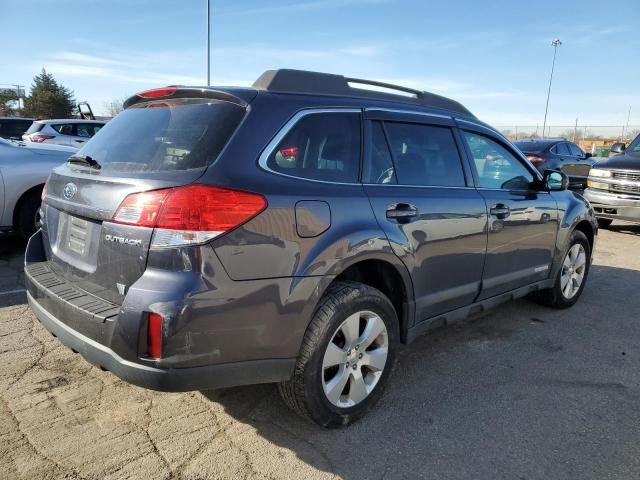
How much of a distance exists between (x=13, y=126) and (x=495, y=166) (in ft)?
55.7

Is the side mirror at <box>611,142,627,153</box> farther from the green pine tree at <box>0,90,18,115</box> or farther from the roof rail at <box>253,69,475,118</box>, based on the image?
the green pine tree at <box>0,90,18,115</box>

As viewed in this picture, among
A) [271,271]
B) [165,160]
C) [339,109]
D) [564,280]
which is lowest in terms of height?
[564,280]

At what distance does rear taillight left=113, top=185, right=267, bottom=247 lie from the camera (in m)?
2.18

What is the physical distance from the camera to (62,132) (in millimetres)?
14180

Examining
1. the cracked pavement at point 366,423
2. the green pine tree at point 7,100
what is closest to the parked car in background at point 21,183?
the cracked pavement at point 366,423

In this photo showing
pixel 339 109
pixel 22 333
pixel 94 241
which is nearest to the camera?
pixel 94 241

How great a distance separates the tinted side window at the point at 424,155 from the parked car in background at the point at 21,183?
15.6 feet

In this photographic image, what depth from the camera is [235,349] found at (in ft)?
7.58

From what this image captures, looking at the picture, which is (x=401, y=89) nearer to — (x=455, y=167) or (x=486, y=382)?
(x=455, y=167)

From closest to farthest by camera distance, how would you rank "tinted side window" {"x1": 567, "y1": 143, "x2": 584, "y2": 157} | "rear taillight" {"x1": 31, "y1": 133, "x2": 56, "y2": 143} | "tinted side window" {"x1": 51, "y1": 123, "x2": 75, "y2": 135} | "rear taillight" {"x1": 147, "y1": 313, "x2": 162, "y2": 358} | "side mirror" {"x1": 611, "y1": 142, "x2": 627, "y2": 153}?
"rear taillight" {"x1": 147, "y1": 313, "x2": 162, "y2": 358}, "side mirror" {"x1": 611, "y1": 142, "x2": 627, "y2": 153}, "rear taillight" {"x1": 31, "y1": 133, "x2": 56, "y2": 143}, "tinted side window" {"x1": 567, "y1": 143, "x2": 584, "y2": 157}, "tinted side window" {"x1": 51, "y1": 123, "x2": 75, "y2": 135}

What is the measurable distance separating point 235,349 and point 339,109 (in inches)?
56.2

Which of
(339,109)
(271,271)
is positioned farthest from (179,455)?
(339,109)

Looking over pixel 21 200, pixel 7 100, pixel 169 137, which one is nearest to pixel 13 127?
pixel 21 200

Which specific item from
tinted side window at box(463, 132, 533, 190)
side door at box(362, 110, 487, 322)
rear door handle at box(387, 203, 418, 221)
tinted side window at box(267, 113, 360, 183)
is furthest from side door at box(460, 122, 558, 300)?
tinted side window at box(267, 113, 360, 183)
